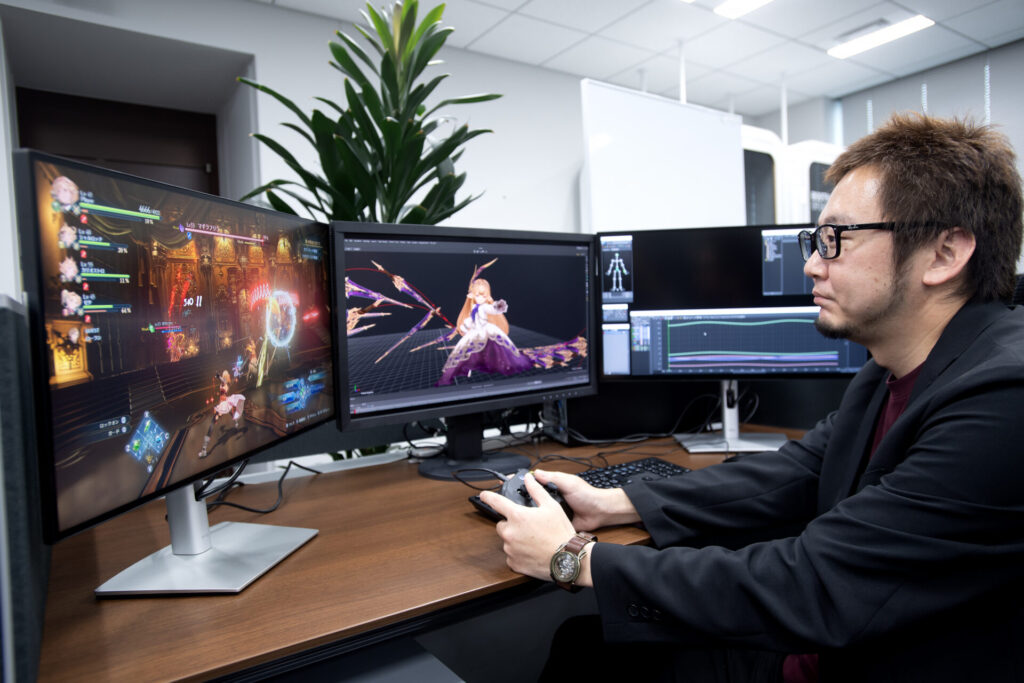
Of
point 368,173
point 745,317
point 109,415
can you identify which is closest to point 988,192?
point 745,317

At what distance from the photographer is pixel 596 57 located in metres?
4.24

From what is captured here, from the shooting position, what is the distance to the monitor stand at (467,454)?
1.25 m

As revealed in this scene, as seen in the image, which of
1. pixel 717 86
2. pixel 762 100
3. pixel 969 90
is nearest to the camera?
pixel 969 90

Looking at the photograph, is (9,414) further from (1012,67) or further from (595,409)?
(1012,67)

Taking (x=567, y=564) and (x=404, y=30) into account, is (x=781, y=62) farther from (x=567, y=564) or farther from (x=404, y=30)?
(x=567, y=564)

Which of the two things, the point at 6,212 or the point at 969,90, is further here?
the point at 969,90

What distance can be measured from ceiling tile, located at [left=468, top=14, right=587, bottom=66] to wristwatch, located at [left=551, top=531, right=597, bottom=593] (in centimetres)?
360

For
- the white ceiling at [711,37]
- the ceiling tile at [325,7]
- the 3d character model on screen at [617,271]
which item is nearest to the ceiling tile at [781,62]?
the white ceiling at [711,37]

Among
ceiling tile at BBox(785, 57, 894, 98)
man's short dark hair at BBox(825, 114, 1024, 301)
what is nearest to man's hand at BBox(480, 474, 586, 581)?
man's short dark hair at BBox(825, 114, 1024, 301)

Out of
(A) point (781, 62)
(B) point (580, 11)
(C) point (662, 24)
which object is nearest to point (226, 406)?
(B) point (580, 11)

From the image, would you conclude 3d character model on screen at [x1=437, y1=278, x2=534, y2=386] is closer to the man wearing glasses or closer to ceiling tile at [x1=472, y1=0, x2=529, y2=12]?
the man wearing glasses

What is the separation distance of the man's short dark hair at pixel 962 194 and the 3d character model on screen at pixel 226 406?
0.95 m

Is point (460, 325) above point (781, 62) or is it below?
below

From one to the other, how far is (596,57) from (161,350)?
4246mm
